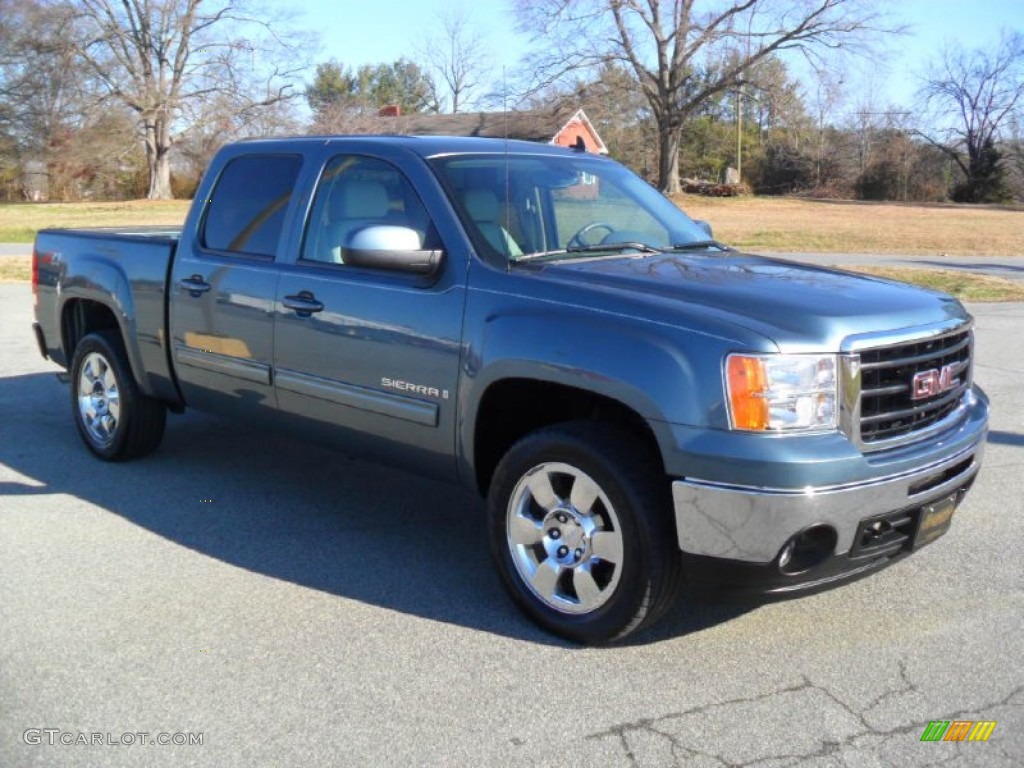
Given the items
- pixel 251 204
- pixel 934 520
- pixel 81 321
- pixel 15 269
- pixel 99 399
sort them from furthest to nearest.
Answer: pixel 15 269 < pixel 81 321 < pixel 99 399 < pixel 251 204 < pixel 934 520

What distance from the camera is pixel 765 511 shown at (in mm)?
3383

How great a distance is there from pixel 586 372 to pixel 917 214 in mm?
44119

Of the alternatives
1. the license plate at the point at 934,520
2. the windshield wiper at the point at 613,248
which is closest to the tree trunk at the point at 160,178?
the windshield wiper at the point at 613,248

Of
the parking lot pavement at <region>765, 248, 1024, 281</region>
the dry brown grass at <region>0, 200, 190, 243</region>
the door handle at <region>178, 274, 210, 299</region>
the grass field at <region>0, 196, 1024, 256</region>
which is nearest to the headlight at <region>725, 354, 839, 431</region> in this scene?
the door handle at <region>178, 274, 210, 299</region>

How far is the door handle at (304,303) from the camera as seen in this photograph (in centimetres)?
473

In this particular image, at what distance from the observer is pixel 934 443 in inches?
150

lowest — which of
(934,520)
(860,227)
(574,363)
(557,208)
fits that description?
(934,520)

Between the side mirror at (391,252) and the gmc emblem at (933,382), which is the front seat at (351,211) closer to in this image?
the side mirror at (391,252)

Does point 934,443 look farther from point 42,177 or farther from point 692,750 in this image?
point 42,177

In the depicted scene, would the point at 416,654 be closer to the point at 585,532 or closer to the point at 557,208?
the point at 585,532

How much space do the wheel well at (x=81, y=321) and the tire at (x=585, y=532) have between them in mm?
3487

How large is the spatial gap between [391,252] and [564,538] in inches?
51.9

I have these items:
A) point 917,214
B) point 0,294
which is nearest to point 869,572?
point 0,294

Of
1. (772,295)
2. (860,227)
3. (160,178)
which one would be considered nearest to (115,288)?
(772,295)
